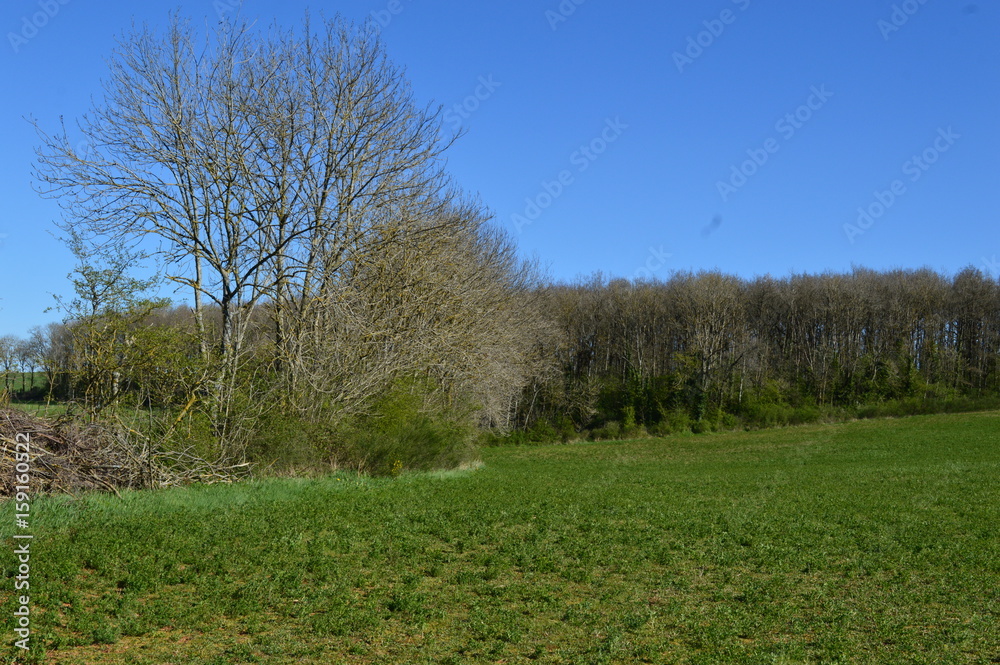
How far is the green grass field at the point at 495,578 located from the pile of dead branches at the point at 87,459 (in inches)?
25.0

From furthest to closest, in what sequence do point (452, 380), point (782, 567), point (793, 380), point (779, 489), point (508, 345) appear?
point (793, 380), point (508, 345), point (452, 380), point (779, 489), point (782, 567)

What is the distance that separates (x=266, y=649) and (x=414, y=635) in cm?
123

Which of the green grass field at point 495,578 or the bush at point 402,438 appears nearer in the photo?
the green grass field at point 495,578

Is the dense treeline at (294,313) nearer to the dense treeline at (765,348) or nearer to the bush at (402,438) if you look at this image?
the bush at (402,438)

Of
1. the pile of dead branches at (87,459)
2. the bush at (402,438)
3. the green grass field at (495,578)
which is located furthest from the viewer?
the bush at (402,438)

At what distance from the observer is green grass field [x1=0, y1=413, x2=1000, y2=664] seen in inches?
243

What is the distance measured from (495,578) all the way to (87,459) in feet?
22.3

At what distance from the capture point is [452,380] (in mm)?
25797

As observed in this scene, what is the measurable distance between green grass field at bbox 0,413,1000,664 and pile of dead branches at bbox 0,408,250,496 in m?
0.64

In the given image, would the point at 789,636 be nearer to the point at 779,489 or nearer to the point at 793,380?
the point at 779,489

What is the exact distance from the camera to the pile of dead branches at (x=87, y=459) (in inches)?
404

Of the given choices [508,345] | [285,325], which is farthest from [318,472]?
[508,345]

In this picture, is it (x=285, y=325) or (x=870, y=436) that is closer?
(x=285, y=325)

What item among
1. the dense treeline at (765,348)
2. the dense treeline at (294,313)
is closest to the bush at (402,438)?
the dense treeline at (294,313)
